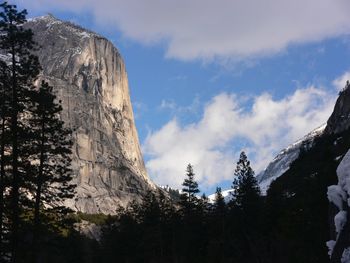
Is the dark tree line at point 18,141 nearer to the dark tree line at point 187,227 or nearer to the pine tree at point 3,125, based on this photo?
the pine tree at point 3,125

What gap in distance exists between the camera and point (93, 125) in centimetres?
17700

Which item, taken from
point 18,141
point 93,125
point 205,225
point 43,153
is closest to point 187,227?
point 205,225

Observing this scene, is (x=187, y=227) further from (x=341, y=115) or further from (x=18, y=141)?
(x=341, y=115)

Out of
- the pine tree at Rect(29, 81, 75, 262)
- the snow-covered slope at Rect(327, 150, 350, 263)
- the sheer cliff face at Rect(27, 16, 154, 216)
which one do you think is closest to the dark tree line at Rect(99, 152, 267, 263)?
the pine tree at Rect(29, 81, 75, 262)

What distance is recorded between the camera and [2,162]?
21.7 meters

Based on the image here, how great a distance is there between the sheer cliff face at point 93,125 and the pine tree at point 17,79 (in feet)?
427

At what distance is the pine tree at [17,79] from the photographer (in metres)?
21.7

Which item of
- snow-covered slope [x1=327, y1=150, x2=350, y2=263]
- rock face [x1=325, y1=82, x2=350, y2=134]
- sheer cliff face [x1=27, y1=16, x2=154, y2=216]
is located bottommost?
snow-covered slope [x1=327, y1=150, x2=350, y2=263]

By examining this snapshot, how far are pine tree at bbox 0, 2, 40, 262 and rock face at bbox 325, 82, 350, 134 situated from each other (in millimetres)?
100157

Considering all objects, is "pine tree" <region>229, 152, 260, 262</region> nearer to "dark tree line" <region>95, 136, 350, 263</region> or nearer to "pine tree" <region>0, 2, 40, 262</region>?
"dark tree line" <region>95, 136, 350, 263</region>

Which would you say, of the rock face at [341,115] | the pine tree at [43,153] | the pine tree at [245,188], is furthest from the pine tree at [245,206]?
the rock face at [341,115]

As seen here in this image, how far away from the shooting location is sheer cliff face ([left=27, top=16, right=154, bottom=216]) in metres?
163

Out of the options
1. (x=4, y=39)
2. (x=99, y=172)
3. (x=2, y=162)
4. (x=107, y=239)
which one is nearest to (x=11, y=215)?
(x=2, y=162)

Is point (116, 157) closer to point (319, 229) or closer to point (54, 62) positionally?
point (54, 62)
